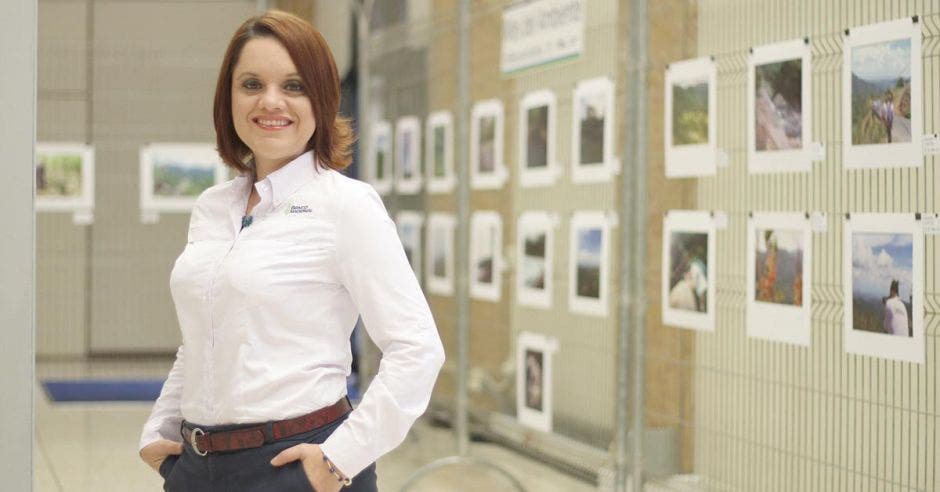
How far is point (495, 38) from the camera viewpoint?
6090 millimetres

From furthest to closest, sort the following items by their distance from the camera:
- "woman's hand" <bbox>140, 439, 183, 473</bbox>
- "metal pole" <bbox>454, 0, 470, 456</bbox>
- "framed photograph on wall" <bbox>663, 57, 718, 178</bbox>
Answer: "metal pole" <bbox>454, 0, 470, 456</bbox>, "framed photograph on wall" <bbox>663, 57, 718, 178</bbox>, "woman's hand" <bbox>140, 439, 183, 473</bbox>

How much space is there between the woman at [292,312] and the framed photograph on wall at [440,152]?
441 cm

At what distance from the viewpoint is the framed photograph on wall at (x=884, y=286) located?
3379 millimetres

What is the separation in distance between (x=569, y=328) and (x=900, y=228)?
2.08m

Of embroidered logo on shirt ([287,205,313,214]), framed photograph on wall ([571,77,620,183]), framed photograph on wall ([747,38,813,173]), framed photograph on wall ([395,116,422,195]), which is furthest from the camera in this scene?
framed photograph on wall ([395,116,422,195])

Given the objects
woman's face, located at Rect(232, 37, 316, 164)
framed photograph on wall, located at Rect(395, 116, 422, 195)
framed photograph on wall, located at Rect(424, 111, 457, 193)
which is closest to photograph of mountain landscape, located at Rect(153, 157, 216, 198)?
framed photograph on wall, located at Rect(395, 116, 422, 195)

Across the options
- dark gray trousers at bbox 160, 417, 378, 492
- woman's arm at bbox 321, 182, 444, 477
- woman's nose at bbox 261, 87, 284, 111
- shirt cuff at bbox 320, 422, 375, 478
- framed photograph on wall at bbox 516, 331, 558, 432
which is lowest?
framed photograph on wall at bbox 516, 331, 558, 432

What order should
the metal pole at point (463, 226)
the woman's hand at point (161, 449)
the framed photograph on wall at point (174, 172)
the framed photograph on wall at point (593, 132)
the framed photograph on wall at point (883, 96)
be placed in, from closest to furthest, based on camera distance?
the woman's hand at point (161, 449) < the framed photograph on wall at point (883, 96) < the framed photograph on wall at point (593, 132) < the metal pole at point (463, 226) < the framed photograph on wall at point (174, 172)

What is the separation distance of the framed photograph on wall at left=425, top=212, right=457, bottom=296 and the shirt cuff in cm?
455

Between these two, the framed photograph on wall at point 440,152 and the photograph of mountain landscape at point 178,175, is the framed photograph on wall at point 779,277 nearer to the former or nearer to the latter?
the framed photograph on wall at point 440,152

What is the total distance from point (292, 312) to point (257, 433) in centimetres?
20

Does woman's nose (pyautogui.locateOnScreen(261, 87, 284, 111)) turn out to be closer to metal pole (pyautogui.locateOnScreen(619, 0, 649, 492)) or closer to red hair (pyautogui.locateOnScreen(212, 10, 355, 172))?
red hair (pyautogui.locateOnScreen(212, 10, 355, 172))

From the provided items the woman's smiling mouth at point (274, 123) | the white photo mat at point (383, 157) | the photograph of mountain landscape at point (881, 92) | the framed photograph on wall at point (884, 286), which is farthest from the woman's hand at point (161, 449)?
the white photo mat at point (383, 157)

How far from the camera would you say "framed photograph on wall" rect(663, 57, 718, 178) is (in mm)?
4273
